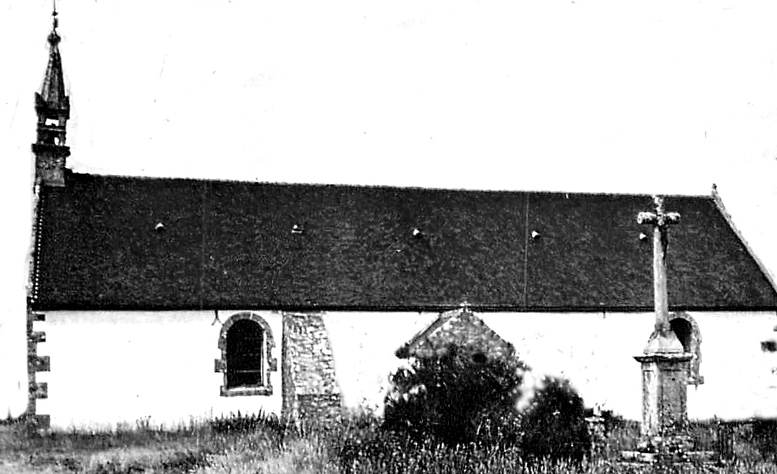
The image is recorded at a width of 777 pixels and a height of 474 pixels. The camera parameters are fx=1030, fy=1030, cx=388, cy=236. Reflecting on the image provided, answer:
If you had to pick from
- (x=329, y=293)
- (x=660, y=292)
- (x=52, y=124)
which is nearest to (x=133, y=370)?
(x=329, y=293)

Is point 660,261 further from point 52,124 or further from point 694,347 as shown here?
point 52,124

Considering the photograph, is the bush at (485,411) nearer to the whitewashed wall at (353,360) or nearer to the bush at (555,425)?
the bush at (555,425)

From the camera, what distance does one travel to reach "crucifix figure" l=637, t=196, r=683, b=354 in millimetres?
16312

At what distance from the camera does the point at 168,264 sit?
25438 millimetres

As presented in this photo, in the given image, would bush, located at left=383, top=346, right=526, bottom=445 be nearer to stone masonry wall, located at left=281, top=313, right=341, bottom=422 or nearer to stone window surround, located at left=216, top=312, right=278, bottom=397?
stone masonry wall, located at left=281, top=313, right=341, bottom=422

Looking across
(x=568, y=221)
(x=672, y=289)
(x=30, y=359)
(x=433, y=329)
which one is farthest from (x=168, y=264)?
(x=672, y=289)

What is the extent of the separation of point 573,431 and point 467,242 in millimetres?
13076

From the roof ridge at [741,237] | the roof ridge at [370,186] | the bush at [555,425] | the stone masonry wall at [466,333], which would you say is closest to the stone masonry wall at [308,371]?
the stone masonry wall at [466,333]

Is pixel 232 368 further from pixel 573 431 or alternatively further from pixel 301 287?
pixel 573 431

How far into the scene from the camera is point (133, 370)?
23.9 m

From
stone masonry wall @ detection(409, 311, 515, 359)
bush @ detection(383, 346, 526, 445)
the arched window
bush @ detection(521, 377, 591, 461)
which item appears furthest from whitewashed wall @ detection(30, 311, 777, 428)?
bush @ detection(521, 377, 591, 461)

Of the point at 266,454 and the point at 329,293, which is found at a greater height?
the point at 329,293

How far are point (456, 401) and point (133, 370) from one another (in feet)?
35.6

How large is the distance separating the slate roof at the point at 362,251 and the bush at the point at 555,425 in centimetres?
1044
